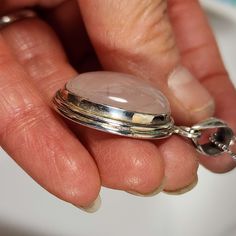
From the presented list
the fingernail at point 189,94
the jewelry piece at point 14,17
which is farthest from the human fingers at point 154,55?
the jewelry piece at point 14,17

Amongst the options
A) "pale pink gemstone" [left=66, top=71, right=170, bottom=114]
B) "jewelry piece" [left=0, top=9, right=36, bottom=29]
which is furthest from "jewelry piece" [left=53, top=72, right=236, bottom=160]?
"jewelry piece" [left=0, top=9, right=36, bottom=29]

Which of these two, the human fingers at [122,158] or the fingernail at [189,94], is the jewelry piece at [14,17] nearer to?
the human fingers at [122,158]

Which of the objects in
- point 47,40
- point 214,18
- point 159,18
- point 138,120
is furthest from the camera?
point 214,18

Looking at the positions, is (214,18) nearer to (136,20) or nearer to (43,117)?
(136,20)

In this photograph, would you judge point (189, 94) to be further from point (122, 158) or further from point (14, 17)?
point (14, 17)

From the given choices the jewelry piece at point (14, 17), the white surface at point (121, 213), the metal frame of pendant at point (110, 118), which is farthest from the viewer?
the jewelry piece at point (14, 17)

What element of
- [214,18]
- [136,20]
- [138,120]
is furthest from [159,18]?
[214,18]

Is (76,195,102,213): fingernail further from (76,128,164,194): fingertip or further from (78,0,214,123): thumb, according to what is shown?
(78,0,214,123): thumb
